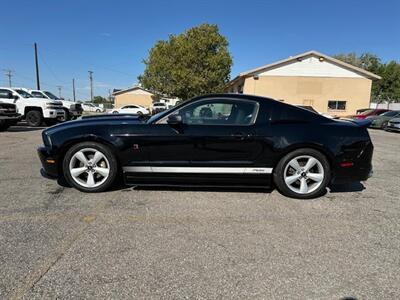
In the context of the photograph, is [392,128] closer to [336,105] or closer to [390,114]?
[390,114]

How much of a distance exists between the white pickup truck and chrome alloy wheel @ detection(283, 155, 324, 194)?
47.0 feet

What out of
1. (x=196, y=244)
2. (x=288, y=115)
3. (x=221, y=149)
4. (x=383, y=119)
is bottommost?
(x=196, y=244)

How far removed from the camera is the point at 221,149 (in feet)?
14.3

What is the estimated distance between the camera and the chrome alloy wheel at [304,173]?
173 inches

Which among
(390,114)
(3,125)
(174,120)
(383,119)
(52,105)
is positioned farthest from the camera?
(390,114)

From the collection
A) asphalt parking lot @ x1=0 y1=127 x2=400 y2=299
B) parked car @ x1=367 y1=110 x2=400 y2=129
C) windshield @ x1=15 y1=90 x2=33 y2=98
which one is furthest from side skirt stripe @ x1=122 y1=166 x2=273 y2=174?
parked car @ x1=367 y1=110 x2=400 y2=129

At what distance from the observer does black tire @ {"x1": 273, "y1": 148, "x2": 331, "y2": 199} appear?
14.4 feet

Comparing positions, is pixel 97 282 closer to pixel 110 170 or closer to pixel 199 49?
pixel 110 170

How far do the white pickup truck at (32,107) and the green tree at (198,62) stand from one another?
20954 mm

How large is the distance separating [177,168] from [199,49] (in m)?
33.3

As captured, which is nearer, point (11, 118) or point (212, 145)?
point (212, 145)

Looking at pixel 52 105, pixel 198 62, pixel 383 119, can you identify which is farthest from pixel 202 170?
pixel 198 62

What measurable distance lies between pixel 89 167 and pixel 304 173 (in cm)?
304

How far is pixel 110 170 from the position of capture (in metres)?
4.46
